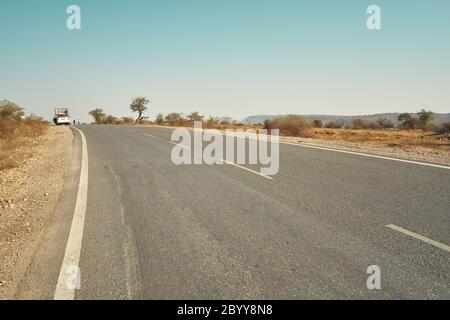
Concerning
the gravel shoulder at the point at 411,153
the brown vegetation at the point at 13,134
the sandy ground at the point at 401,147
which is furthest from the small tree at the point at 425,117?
the brown vegetation at the point at 13,134

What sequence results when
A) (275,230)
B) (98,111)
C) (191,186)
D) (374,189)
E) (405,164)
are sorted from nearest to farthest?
(275,230) < (374,189) < (191,186) < (405,164) < (98,111)

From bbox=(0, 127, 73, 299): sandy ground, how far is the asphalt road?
0.64 feet

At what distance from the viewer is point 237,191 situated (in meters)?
6.53

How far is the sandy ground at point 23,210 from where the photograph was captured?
3600 mm

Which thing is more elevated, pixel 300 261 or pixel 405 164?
pixel 405 164

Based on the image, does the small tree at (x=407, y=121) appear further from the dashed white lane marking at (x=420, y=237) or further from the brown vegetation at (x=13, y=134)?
the dashed white lane marking at (x=420, y=237)

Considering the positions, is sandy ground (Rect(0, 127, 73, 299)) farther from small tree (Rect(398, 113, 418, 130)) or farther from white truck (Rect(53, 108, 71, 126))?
small tree (Rect(398, 113, 418, 130))

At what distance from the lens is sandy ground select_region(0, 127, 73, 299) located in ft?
11.8

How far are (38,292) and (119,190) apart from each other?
12.0 feet

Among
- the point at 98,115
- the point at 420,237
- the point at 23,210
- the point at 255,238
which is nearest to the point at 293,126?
the point at 420,237

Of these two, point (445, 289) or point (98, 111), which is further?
point (98, 111)

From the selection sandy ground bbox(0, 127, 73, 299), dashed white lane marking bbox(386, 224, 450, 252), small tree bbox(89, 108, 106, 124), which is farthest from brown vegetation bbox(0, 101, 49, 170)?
small tree bbox(89, 108, 106, 124)
